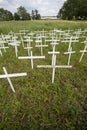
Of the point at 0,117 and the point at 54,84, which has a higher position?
the point at 54,84

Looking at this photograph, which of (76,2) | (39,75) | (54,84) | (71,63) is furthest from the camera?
(76,2)

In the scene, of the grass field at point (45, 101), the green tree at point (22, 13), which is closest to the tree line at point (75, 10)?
the green tree at point (22, 13)

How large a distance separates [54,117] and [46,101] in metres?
0.47

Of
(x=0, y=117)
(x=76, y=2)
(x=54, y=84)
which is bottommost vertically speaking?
(x=0, y=117)

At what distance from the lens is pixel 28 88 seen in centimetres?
333

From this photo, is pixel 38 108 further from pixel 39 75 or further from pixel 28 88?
pixel 39 75

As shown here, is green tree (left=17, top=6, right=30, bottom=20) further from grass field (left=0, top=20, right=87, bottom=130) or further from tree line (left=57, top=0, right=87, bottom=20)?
grass field (left=0, top=20, right=87, bottom=130)

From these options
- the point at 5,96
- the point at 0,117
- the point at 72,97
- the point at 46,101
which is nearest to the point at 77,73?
the point at 72,97

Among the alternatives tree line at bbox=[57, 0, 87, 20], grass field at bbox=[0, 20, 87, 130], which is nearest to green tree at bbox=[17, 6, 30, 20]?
tree line at bbox=[57, 0, 87, 20]

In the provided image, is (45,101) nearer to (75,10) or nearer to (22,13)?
(75,10)

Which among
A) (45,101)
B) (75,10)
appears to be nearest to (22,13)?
(75,10)

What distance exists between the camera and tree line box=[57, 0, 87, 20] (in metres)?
32.7

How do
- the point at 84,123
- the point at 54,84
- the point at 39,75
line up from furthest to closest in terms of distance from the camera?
the point at 39,75
the point at 54,84
the point at 84,123

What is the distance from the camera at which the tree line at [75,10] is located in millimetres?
32744
